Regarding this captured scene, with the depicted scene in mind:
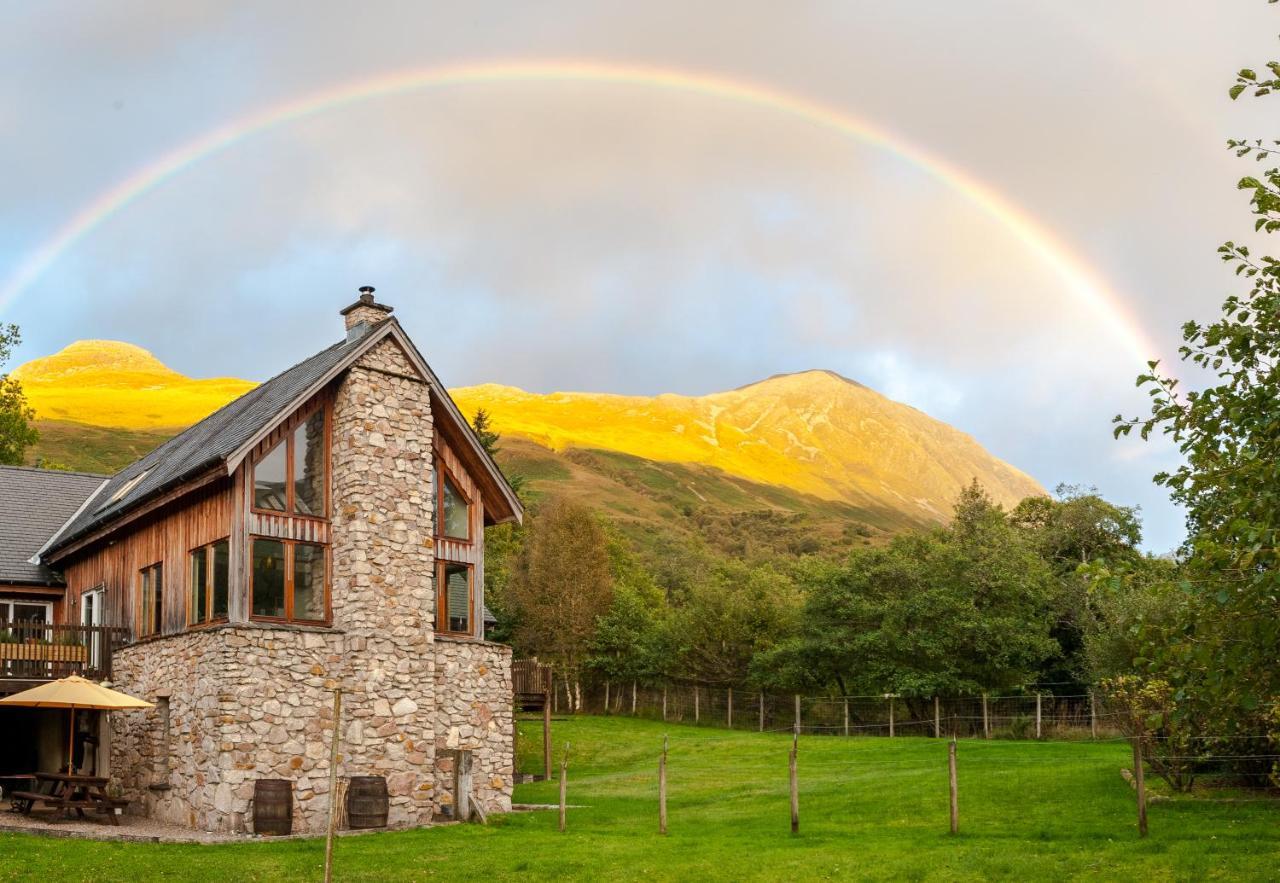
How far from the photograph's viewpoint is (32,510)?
33.9 meters

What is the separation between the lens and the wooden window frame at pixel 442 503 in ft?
89.4

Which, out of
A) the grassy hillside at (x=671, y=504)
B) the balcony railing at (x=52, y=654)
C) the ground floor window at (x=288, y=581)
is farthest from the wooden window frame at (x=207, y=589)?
the grassy hillside at (x=671, y=504)

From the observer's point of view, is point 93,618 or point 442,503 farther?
point 93,618

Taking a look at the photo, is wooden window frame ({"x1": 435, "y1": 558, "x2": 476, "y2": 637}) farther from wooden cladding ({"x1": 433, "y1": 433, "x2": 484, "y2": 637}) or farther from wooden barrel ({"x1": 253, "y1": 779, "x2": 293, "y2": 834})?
wooden barrel ({"x1": 253, "y1": 779, "x2": 293, "y2": 834})

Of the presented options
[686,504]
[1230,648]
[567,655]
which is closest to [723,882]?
[1230,648]

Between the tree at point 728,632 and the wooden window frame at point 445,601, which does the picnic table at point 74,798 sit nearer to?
the wooden window frame at point 445,601

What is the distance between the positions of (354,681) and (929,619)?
25952 millimetres

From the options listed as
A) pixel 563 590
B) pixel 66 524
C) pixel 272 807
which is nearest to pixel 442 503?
pixel 272 807

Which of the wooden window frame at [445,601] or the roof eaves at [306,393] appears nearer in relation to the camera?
the roof eaves at [306,393]

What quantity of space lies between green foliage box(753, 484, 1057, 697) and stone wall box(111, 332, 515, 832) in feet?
67.9

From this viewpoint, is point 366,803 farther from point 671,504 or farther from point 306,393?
point 671,504

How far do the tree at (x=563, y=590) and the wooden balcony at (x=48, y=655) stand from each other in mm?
32074

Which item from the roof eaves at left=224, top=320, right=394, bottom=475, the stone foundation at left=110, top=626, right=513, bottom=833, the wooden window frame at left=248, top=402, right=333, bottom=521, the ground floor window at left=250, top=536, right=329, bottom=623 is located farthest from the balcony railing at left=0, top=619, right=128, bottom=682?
the roof eaves at left=224, top=320, right=394, bottom=475

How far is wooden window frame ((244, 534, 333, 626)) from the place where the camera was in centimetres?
2339
